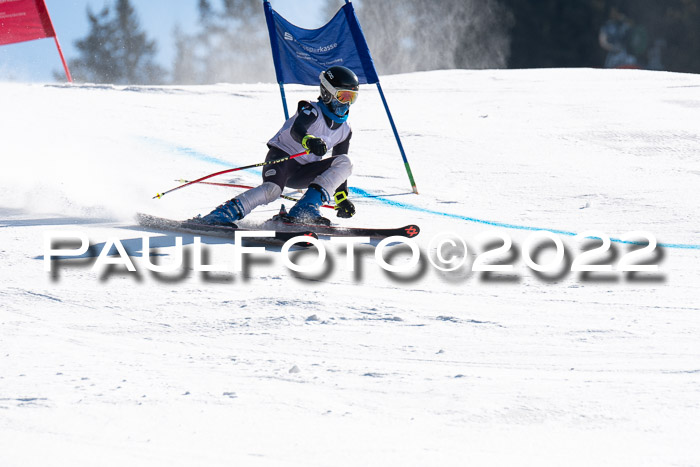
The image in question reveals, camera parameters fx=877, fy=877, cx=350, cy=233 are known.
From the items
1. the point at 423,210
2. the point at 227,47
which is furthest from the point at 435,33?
the point at 423,210

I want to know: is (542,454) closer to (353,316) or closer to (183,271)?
(353,316)

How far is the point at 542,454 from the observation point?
224 cm

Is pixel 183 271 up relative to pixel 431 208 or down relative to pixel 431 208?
down

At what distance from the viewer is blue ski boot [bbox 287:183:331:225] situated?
17.2ft

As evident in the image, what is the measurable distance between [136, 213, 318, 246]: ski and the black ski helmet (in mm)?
797

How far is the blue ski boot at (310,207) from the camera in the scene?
523cm

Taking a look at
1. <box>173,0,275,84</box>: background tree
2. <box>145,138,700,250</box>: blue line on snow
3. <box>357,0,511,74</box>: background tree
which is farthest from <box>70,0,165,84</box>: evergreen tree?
<box>145,138,700,250</box>: blue line on snow

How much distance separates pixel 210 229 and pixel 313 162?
2.84 feet

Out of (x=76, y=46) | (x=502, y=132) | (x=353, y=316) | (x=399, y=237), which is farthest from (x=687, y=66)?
(x=76, y=46)

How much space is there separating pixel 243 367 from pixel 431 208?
3.87m

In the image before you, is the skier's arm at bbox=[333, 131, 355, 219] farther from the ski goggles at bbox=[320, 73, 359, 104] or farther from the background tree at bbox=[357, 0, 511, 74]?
the background tree at bbox=[357, 0, 511, 74]

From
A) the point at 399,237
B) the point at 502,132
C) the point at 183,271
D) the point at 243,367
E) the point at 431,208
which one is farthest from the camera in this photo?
the point at 502,132
